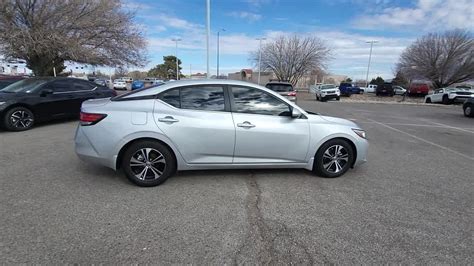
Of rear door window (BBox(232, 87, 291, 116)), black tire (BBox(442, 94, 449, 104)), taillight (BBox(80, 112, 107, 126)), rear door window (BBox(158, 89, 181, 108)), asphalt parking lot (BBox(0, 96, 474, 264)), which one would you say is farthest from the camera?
black tire (BBox(442, 94, 449, 104))

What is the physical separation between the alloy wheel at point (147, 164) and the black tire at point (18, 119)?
19.1 feet

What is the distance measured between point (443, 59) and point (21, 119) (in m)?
51.6

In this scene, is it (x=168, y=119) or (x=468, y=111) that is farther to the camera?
(x=468, y=111)

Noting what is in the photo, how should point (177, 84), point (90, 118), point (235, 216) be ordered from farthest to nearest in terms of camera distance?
point (177, 84) → point (90, 118) → point (235, 216)

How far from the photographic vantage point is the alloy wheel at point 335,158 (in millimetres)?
4492

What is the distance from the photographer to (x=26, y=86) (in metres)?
8.27

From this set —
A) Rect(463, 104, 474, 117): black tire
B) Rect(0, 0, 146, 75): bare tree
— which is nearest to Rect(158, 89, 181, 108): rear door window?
Rect(0, 0, 146, 75): bare tree

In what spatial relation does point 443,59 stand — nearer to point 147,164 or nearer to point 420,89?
point 420,89

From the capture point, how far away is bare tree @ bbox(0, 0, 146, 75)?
586 inches

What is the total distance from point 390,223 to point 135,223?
2818 millimetres

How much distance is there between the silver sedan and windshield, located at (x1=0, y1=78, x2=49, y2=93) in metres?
5.51

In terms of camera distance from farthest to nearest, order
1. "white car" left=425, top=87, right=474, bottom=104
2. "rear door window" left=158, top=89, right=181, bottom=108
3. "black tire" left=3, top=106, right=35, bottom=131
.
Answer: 1. "white car" left=425, top=87, right=474, bottom=104
2. "black tire" left=3, top=106, right=35, bottom=131
3. "rear door window" left=158, top=89, right=181, bottom=108

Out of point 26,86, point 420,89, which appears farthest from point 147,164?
point 420,89

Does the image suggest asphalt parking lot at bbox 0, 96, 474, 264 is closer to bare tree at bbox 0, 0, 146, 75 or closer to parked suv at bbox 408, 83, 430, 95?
bare tree at bbox 0, 0, 146, 75
